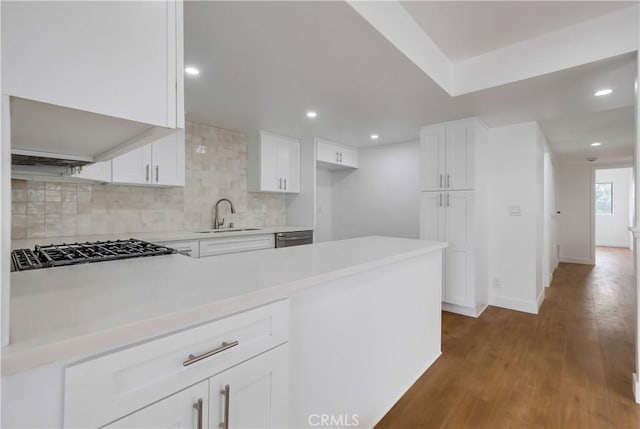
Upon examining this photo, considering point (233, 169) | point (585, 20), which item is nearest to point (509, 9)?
point (585, 20)

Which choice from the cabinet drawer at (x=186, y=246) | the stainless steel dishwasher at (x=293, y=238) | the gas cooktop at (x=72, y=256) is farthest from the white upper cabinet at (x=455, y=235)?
the gas cooktop at (x=72, y=256)

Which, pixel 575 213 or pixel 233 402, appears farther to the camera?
pixel 575 213

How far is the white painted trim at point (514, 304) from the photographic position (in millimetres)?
3396

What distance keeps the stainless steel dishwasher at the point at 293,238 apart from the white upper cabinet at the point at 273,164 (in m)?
0.65

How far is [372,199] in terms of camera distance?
4.88m

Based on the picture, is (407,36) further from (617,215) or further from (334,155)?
(617,215)

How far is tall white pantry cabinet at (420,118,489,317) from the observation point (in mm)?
3279

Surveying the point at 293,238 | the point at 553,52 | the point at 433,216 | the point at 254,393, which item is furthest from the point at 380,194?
the point at 254,393

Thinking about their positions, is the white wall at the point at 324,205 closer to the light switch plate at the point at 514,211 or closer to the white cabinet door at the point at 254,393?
the light switch plate at the point at 514,211

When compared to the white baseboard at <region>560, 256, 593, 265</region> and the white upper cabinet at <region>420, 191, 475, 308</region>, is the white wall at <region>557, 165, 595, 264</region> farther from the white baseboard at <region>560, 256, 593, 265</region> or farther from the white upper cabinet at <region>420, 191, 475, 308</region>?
the white upper cabinet at <region>420, 191, 475, 308</region>

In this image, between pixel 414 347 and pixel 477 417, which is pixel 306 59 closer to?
pixel 414 347

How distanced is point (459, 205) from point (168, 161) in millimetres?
3164

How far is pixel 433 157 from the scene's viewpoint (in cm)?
355

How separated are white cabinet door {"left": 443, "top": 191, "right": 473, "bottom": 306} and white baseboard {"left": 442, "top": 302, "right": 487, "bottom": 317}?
0.07m
